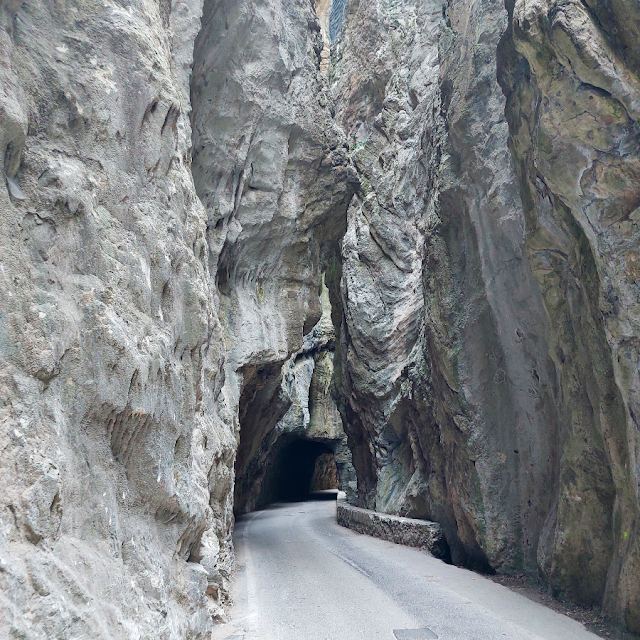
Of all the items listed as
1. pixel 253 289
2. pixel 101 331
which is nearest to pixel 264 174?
pixel 253 289

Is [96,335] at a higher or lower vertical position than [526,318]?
lower

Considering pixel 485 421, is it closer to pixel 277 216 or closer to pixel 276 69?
pixel 277 216

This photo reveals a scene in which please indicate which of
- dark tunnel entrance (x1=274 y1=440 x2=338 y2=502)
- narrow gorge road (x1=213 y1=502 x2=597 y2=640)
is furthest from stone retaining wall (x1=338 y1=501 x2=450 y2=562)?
dark tunnel entrance (x1=274 y1=440 x2=338 y2=502)

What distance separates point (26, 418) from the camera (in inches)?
122

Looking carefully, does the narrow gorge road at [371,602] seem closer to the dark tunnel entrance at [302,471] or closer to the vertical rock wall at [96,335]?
the vertical rock wall at [96,335]

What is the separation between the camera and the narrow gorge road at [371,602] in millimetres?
6559

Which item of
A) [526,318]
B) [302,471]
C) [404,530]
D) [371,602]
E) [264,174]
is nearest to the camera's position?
[371,602]

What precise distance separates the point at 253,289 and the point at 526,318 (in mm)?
6361

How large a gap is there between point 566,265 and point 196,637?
7050 millimetres

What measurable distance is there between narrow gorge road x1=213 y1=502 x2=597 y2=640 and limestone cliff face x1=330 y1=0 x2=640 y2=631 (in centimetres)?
92

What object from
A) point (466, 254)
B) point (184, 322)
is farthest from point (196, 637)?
point (466, 254)

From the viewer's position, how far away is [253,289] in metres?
13.0

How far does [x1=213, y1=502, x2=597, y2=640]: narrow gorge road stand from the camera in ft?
21.5

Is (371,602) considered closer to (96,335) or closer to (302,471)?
(96,335)
